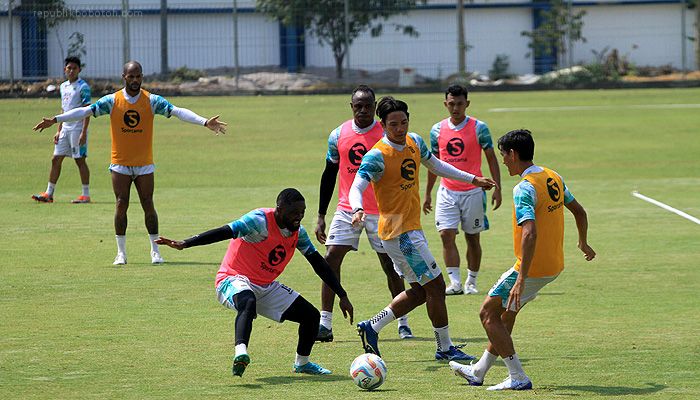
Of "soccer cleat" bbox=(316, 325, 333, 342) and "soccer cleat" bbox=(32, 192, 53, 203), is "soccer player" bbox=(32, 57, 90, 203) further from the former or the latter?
"soccer cleat" bbox=(316, 325, 333, 342)

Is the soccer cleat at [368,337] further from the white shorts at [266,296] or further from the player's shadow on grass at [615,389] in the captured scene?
the player's shadow on grass at [615,389]

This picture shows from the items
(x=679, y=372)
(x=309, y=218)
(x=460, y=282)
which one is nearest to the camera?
(x=679, y=372)

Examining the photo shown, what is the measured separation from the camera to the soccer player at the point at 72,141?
21.4 meters

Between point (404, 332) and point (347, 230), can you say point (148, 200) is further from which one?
point (404, 332)

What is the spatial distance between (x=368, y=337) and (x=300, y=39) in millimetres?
32228

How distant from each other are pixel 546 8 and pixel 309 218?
3267 centimetres

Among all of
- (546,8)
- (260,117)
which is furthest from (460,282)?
(546,8)

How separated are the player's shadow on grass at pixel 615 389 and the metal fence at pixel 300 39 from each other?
92.6ft

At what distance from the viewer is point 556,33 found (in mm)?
43469

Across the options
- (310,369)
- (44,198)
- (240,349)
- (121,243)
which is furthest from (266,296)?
(44,198)

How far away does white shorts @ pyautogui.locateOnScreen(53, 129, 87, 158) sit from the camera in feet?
71.9

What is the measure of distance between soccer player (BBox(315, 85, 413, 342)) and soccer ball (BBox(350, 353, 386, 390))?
7.34ft

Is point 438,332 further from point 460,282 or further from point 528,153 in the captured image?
point 460,282

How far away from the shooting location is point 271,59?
41.4m
